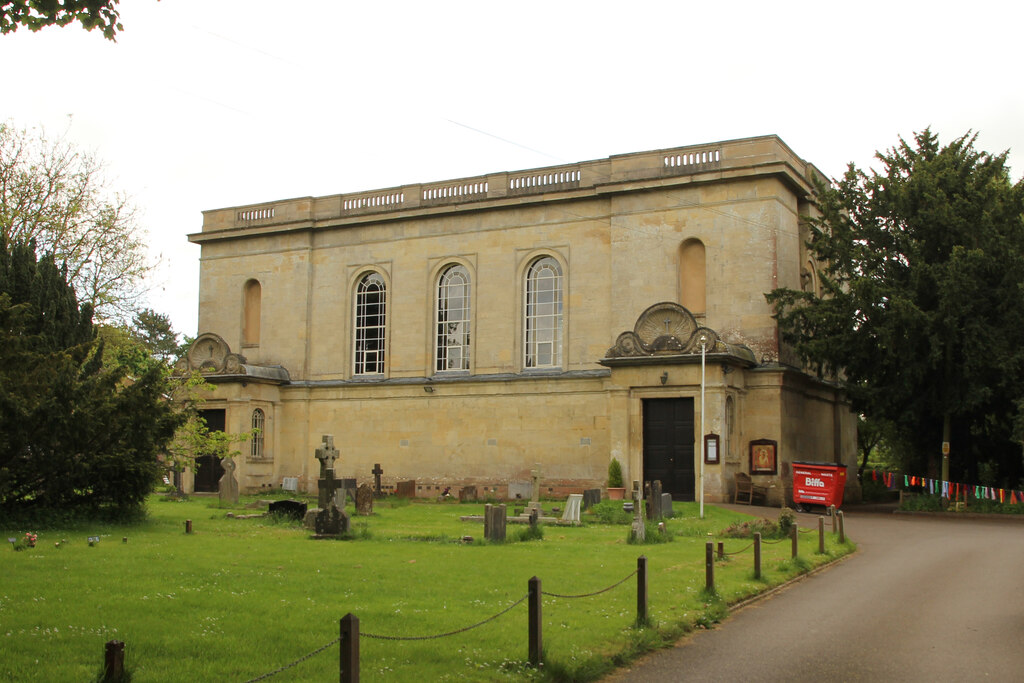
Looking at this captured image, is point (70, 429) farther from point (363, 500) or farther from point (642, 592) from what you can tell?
point (642, 592)

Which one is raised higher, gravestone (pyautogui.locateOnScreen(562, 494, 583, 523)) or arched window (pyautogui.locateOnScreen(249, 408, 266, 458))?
arched window (pyautogui.locateOnScreen(249, 408, 266, 458))

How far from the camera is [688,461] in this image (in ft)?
100

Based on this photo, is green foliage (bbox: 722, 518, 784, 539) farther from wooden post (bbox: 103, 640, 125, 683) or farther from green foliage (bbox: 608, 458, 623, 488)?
wooden post (bbox: 103, 640, 125, 683)

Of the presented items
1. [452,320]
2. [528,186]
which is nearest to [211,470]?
[452,320]

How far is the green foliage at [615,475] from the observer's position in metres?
30.6

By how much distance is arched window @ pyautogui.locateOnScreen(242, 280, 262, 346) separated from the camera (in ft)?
134

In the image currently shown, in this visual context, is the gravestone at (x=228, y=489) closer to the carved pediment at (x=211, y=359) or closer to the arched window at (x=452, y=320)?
the carved pediment at (x=211, y=359)

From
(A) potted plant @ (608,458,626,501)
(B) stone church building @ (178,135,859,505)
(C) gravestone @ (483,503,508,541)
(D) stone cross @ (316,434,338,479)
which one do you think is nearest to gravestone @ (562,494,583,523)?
(C) gravestone @ (483,503,508,541)

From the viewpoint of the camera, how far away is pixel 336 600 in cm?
1129

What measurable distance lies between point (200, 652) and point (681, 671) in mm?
4417

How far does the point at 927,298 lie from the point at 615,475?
10.7 meters

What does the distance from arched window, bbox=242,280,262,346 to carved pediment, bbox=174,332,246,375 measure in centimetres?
172

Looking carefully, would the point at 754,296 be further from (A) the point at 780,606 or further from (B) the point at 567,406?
(A) the point at 780,606

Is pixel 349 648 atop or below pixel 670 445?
below
